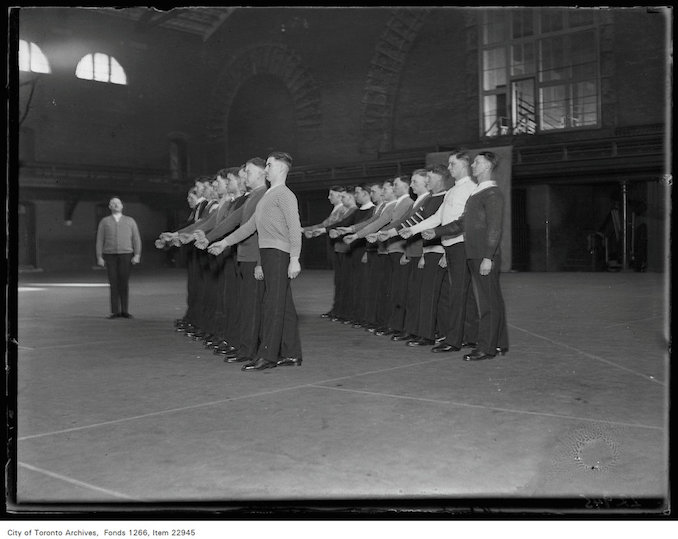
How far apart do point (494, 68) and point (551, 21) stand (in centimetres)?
242

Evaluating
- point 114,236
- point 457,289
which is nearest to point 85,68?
point 114,236

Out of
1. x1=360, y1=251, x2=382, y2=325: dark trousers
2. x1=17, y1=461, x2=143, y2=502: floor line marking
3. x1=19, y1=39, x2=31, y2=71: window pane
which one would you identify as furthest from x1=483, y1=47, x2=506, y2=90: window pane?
x1=17, y1=461, x2=143, y2=502: floor line marking

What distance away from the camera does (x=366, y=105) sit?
27.0 metres

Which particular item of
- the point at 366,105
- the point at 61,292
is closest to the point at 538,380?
the point at 61,292

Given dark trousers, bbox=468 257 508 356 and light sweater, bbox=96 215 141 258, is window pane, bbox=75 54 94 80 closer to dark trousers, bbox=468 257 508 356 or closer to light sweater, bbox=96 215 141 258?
light sweater, bbox=96 215 141 258

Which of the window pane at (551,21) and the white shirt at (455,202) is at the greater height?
the window pane at (551,21)

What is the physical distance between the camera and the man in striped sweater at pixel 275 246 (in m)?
5.96

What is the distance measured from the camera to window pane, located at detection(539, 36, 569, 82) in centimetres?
2308

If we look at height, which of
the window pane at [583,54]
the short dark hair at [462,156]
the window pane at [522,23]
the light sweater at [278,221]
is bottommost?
the light sweater at [278,221]

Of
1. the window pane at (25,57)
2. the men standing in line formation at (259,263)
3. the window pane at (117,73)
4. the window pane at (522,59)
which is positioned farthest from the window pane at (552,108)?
the window pane at (25,57)

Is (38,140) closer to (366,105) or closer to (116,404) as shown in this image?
(366,105)

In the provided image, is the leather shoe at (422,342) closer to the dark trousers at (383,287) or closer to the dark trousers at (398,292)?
the dark trousers at (398,292)

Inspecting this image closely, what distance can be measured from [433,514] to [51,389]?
3.66m

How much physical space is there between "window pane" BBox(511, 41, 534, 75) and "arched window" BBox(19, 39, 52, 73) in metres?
17.5
